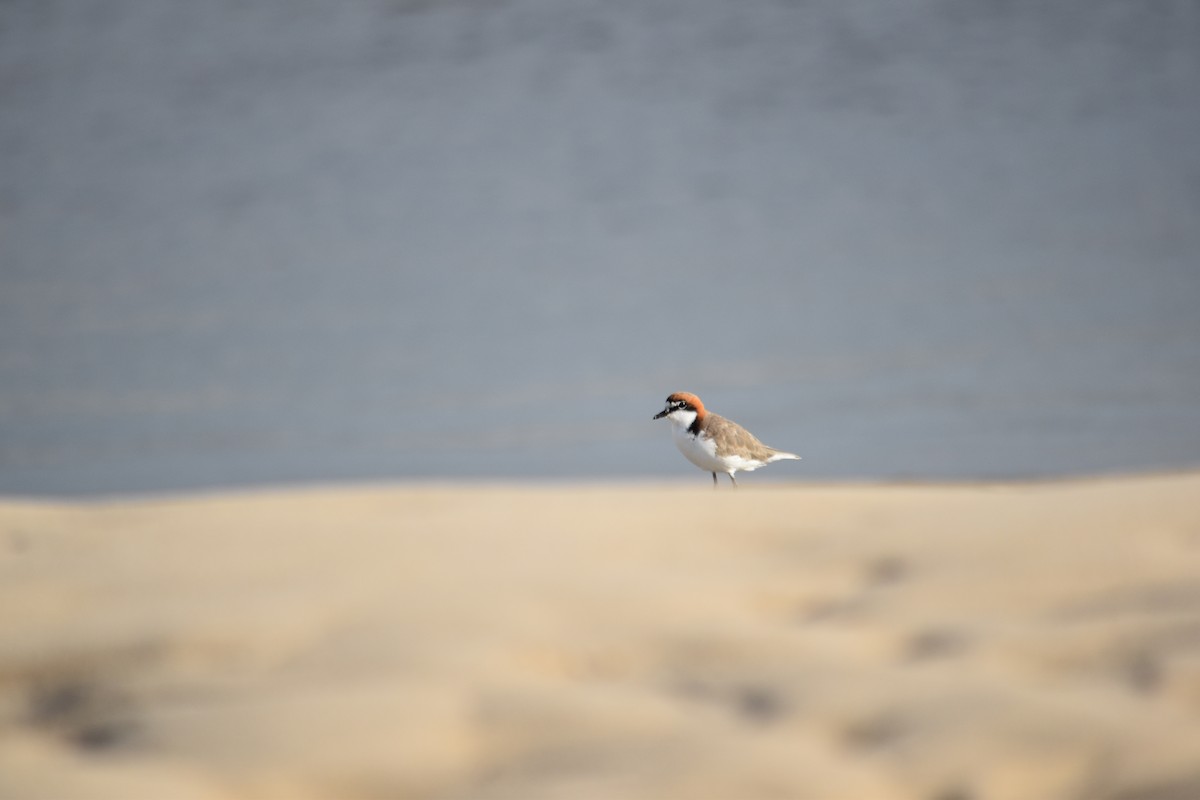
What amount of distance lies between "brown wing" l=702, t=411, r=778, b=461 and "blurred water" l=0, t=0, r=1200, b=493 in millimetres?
2910

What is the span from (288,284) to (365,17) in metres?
9.44

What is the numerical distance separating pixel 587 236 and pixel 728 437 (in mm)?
9466

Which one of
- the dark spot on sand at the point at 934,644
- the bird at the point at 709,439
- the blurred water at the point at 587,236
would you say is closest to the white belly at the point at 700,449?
the bird at the point at 709,439

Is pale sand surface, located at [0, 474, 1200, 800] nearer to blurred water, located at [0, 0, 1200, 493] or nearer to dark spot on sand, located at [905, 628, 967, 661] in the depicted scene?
dark spot on sand, located at [905, 628, 967, 661]

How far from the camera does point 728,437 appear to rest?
6.46 m

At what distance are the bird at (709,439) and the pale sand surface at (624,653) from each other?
8.76ft

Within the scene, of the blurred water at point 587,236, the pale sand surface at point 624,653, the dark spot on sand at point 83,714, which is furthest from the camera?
the blurred water at point 587,236

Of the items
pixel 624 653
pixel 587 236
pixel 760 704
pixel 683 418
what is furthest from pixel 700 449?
pixel 587 236

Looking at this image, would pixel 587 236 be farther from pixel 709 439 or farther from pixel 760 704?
pixel 760 704

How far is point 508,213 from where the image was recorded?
54.5ft

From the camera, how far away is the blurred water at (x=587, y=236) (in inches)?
422

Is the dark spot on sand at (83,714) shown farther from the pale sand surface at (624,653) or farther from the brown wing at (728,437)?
the brown wing at (728,437)

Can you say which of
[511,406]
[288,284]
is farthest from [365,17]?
[511,406]

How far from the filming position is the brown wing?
6414 millimetres
